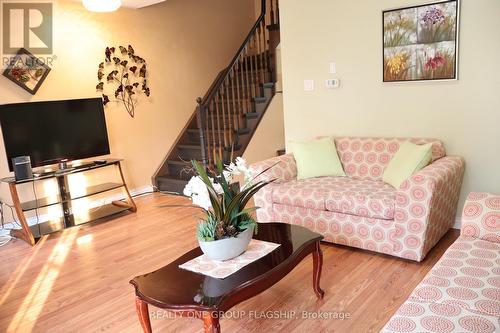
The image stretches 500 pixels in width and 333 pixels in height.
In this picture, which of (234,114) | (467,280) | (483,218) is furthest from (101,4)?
(467,280)

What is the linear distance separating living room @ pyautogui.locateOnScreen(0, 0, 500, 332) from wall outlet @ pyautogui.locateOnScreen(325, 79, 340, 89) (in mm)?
17

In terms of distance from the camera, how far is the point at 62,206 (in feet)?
14.9

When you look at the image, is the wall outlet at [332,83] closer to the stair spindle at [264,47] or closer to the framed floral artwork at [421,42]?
the framed floral artwork at [421,42]

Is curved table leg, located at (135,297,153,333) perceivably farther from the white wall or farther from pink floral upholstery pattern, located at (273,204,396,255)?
the white wall

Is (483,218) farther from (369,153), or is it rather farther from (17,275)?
(17,275)

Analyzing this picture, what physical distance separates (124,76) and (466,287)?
15.2ft

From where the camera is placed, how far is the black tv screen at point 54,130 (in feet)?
13.2

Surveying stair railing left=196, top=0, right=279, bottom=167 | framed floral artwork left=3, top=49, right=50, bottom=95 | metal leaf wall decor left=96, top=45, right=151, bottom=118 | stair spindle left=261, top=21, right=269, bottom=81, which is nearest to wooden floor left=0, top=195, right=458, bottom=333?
stair railing left=196, top=0, right=279, bottom=167

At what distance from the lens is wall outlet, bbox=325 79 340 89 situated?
4.04 m

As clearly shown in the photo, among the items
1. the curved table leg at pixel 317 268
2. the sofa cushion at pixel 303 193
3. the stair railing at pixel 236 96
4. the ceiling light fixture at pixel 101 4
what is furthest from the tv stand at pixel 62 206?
the curved table leg at pixel 317 268

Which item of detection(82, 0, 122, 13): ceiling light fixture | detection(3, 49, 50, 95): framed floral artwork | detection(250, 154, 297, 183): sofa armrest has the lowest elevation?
detection(250, 154, 297, 183): sofa armrest

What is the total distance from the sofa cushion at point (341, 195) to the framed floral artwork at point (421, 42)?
104cm

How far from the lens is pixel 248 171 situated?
2168 mm

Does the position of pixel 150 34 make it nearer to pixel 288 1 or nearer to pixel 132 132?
pixel 132 132
